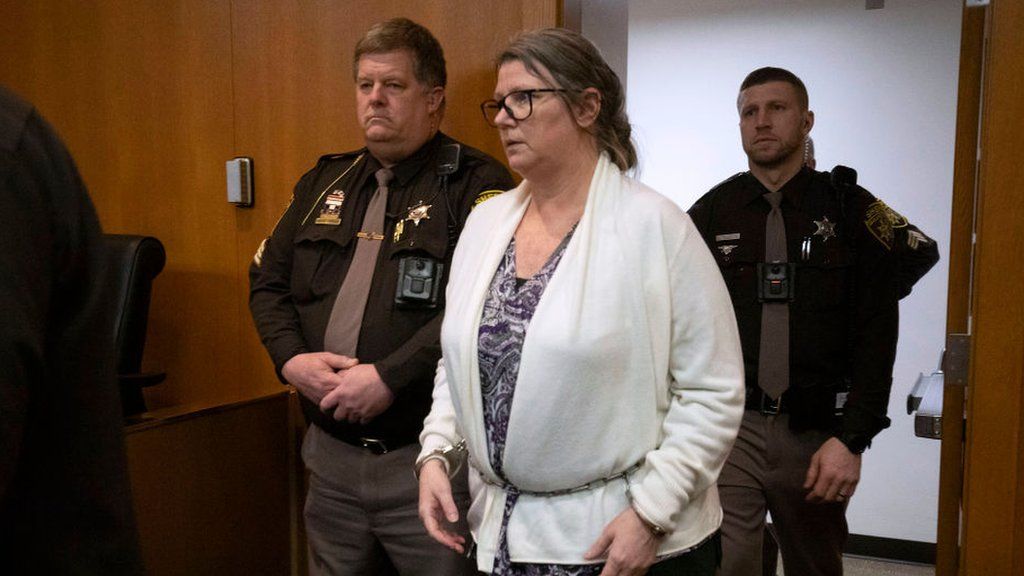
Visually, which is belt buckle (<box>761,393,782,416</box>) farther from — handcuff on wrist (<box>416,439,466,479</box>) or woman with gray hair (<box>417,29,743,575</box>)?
handcuff on wrist (<box>416,439,466,479</box>)

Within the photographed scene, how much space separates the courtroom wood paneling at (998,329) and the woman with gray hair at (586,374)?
87 centimetres

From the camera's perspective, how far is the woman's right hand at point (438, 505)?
147 centimetres

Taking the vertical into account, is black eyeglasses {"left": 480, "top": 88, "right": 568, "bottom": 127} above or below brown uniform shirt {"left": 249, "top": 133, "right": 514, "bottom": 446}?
above

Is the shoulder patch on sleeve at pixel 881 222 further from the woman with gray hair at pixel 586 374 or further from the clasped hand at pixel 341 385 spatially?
the clasped hand at pixel 341 385

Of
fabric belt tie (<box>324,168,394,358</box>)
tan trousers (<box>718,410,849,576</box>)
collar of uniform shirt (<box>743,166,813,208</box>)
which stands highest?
collar of uniform shirt (<box>743,166,813,208</box>)

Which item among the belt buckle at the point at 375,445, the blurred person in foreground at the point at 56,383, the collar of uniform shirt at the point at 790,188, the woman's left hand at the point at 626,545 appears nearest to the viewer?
the blurred person in foreground at the point at 56,383

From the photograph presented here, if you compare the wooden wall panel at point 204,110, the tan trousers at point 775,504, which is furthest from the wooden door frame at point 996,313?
the wooden wall panel at point 204,110

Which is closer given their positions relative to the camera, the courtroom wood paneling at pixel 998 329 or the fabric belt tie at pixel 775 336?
the courtroom wood paneling at pixel 998 329

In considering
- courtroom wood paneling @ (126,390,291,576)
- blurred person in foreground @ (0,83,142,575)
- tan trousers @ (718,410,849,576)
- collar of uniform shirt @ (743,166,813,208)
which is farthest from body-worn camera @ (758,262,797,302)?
blurred person in foreground @ (0,83,142,575)

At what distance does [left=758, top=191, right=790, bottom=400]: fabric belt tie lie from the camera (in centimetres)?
219

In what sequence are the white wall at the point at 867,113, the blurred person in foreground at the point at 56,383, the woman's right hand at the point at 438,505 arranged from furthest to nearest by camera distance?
the white wall at the point at 867,113
the woman's right hand at the point at 438,505
the blurred person in foreground at the point at 56,383

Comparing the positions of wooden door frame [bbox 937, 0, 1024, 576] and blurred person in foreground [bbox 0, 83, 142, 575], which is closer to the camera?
blurred person in foreground [bbox 0, 83, 142, 575]

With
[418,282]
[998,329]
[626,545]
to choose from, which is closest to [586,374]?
[626,545]

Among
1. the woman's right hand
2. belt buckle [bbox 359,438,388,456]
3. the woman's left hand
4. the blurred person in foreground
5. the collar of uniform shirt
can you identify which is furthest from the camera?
the collar of uniform shirt
